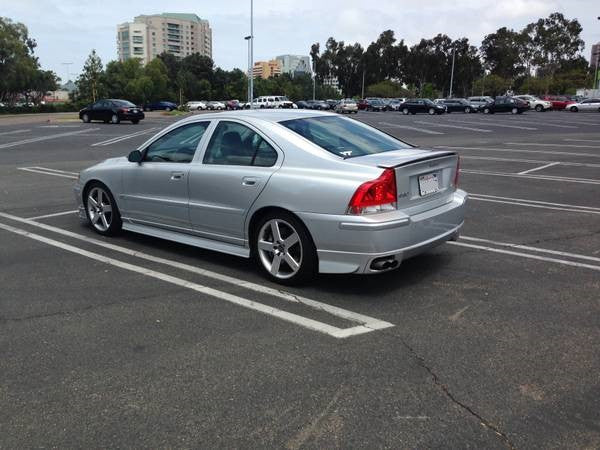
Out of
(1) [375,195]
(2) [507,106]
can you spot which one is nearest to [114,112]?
(1) [375,195]

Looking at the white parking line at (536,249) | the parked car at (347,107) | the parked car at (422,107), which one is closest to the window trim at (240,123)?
the white parking line at (536,249)

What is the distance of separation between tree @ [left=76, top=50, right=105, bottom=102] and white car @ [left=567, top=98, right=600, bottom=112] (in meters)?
51.6

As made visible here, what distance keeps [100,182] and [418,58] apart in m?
124

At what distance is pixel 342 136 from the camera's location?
207 inches

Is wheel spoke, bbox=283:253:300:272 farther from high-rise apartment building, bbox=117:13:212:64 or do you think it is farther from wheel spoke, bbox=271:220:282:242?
high-rise apartment building, bbox=117:13:212:64

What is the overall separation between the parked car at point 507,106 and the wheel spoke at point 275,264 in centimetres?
5173

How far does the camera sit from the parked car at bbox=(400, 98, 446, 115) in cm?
5353

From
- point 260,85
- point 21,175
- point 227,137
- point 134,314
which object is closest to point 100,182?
point 227,137

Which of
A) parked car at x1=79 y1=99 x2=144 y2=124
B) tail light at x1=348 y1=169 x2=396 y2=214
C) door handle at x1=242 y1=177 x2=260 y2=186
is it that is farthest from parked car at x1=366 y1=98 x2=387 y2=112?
tail light at x1=348 y1=169 x2=396 y2=214

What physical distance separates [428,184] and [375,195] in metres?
0.73

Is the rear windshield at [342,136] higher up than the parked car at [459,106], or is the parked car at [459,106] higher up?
the parked car at [459,106]

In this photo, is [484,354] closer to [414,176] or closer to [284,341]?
[284,341]

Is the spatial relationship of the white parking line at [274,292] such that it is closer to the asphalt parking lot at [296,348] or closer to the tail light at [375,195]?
the asphalt parking lot at [296,348]

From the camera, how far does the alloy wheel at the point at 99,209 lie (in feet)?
21.9
